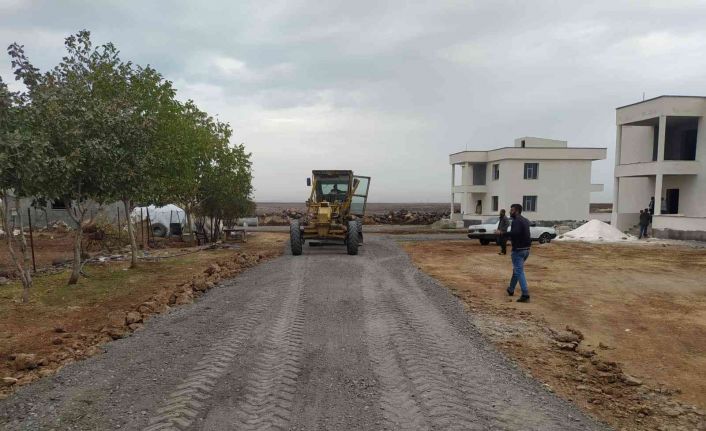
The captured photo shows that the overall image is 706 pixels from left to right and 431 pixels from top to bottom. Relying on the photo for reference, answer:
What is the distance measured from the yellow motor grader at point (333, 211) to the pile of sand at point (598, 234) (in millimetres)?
13654

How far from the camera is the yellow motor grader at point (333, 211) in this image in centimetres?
1491

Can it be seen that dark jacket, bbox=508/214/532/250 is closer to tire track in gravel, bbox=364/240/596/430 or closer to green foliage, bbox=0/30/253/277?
tire track in gravel, bbox=364/240/596/430

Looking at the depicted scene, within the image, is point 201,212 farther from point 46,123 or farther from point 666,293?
point 666,293

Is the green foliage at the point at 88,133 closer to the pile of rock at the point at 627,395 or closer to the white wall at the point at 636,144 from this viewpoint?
the pile of rock at the point at 627,395

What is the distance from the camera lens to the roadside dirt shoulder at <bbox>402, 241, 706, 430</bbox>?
14.4ft

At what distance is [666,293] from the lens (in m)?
9.74

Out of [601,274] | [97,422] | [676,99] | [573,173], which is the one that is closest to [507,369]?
[97,422]

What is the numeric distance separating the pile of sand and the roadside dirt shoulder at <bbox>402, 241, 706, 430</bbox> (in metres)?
9.56

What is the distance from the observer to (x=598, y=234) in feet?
77.7

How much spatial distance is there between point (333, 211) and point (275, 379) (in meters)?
11.7

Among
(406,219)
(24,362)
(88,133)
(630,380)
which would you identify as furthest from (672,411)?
(406,219)

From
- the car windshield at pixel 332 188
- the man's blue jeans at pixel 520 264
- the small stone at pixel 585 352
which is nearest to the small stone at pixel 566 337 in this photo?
the small stone at pixel 585 352

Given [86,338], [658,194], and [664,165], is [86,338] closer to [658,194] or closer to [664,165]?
[658,194]

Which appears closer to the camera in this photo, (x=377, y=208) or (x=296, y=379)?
(x=296, y=379)
